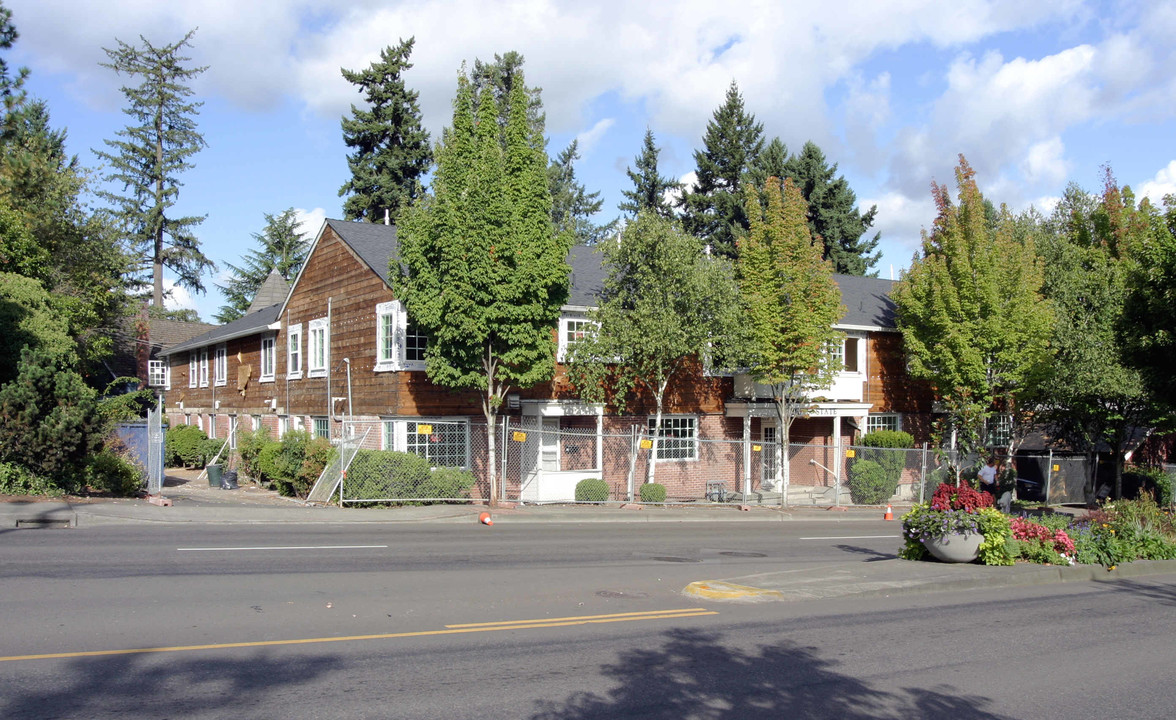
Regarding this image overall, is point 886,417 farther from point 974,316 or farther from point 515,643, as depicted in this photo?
point 515,643

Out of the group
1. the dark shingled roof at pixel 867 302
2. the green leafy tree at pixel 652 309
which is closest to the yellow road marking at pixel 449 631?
the green leafy tree at pixel 652 309

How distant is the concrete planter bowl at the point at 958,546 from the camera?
13.3m

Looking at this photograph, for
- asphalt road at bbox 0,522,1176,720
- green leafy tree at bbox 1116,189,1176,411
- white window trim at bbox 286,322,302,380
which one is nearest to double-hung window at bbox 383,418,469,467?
white window trim at bbox 286,322,302,380

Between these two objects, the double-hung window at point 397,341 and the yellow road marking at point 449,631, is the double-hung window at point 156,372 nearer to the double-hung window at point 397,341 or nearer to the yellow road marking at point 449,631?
the double-hung window at point 397,341

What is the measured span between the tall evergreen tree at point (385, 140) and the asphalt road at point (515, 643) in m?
38.7

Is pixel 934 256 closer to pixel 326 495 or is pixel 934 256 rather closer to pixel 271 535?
pixel 326 495

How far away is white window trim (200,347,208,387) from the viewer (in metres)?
37.8

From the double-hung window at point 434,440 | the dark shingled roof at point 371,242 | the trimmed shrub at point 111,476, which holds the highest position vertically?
the dark shingled roof at point 371,242

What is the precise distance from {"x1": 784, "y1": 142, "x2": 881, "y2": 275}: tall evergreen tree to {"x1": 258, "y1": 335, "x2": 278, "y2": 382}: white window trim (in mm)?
34223

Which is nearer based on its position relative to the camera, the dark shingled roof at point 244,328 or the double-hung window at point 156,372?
the dark shingled roof at point 244,328

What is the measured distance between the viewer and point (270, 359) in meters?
31.9

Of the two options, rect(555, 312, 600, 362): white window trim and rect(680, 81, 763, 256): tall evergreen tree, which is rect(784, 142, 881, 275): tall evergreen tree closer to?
rect(680, 81, 763, 256): tall evergreen tree

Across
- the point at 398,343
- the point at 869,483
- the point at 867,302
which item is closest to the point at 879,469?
the point at 869,483

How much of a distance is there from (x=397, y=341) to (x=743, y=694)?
1788 cm
